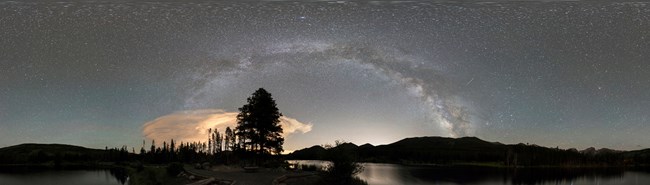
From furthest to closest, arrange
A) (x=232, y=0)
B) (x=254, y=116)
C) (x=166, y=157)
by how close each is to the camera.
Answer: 1. (x=166, y=157)
2. (x=254, y=116)
3. (x=232, y=0)

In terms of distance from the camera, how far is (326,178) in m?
31.0

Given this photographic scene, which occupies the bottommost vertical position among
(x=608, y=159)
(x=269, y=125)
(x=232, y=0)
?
(x=608, y=159)

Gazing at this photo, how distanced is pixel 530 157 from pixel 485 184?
85862mm

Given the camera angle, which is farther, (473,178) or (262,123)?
(473,178)

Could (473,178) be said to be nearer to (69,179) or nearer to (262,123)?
(262,123)

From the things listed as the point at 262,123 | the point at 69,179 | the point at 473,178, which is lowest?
the point at 473,178

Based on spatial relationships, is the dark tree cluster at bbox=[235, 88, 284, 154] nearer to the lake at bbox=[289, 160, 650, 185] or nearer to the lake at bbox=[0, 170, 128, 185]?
the lake at bbox=[289, 160, 650, 185]

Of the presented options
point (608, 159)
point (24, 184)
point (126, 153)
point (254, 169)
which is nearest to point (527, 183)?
point (254, 169)

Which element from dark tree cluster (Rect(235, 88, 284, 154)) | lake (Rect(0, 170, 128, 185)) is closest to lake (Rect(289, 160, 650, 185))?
dark tree cluster (Rect(235, 88, 284, 154))

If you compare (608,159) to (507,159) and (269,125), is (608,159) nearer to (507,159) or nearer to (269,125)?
(507,159)

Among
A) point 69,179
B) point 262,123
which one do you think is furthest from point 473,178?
point 69,179

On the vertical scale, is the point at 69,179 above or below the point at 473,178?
above

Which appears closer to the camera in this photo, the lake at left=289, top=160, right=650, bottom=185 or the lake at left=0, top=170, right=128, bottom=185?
the lake at left=0, top=170, right=128, bottom=185

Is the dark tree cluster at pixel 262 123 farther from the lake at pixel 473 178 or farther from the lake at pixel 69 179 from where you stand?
the lake at pixel 69 179
